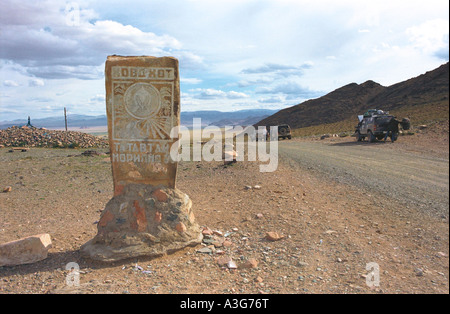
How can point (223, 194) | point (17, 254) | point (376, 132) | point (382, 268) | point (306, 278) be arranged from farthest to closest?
point (376, 132) → point (223, 194) → point (17, 254) → point (306, 278) → point (382, 268)

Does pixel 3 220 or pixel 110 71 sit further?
pixel 3 220

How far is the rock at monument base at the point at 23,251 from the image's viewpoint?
5.06 meters

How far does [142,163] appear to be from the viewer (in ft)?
18.0

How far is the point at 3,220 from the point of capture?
725 cm

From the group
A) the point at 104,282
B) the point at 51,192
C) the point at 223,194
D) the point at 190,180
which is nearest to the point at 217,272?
the point at 104,282

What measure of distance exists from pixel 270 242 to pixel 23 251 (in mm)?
3790

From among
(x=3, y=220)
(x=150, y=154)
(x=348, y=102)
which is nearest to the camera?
(x=150, y=154)

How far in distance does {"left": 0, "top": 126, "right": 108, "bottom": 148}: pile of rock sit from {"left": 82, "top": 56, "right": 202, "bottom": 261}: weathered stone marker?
2086 centimetres

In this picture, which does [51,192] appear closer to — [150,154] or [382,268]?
[150,154]

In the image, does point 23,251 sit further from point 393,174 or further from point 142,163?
point 393,174

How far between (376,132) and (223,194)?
33.4 feet

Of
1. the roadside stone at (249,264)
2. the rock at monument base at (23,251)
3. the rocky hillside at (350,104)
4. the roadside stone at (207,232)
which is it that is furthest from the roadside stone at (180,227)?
the rocky hillside at (350,104)

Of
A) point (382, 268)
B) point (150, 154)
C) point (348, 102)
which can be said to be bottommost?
point (382, 268)

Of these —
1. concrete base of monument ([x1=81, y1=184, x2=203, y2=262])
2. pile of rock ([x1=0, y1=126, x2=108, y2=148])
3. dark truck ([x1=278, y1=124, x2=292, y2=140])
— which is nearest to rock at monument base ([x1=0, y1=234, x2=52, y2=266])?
concrete base of monument ([x1=81, y1=184, x2=203, y2=262])
